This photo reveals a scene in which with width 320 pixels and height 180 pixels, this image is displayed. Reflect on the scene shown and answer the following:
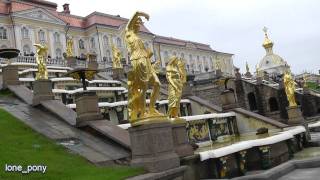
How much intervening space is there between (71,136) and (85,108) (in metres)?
1.34

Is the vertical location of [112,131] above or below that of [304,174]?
above

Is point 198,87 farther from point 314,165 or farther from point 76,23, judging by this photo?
point 76,23

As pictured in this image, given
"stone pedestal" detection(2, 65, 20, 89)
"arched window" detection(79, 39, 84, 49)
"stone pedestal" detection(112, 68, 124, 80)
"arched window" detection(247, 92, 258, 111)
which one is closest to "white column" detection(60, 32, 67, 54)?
"arched window" detection(79, 39, 84, 49)

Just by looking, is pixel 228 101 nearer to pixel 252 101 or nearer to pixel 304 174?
pixel 304 174

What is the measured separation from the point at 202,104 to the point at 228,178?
13.4 meters

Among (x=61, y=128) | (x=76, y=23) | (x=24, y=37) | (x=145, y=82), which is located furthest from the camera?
(x=76, y=23)

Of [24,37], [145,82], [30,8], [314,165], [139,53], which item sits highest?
[30,8]

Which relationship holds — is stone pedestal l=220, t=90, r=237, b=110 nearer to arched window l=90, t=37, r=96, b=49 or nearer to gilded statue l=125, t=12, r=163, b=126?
gilded statue l=125, t=12, r=163, b=126

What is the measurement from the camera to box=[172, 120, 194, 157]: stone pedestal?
1153cm

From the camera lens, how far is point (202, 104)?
25.0 metres

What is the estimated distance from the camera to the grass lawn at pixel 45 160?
9.10 m

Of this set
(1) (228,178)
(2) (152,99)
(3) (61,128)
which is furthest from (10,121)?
(1) (228,178)

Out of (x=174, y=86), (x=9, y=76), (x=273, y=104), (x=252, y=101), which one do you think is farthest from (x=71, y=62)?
(x=174, y=86)

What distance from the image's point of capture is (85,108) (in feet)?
45.1
